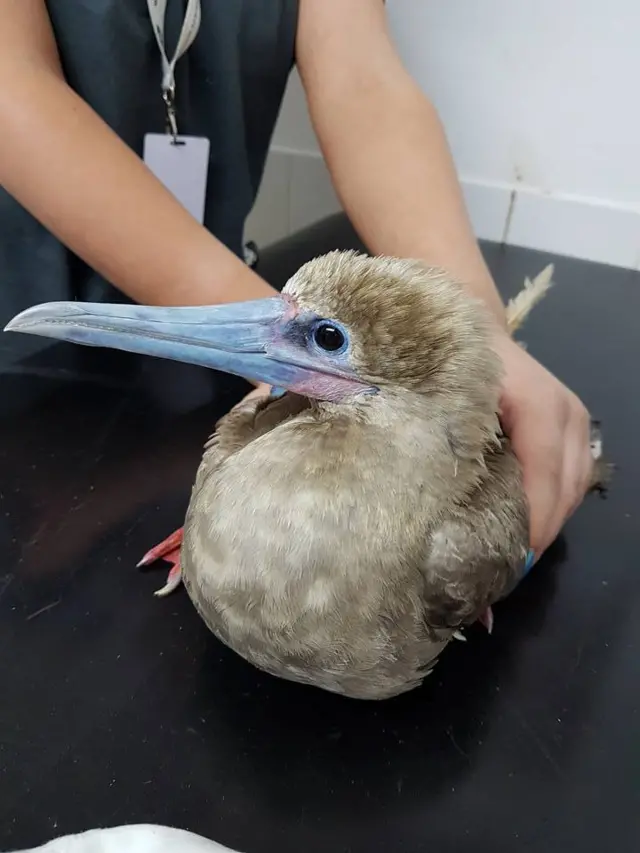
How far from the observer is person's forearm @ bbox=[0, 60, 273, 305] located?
2.03ft

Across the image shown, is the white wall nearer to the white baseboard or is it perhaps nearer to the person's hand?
the white baseboard

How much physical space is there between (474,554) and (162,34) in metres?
0.59

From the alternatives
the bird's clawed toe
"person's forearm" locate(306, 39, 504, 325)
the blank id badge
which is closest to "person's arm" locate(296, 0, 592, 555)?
"person's forearm" locate(306, 39, 504, 325)

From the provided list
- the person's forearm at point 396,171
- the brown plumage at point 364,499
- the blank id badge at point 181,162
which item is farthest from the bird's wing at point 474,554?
the blank id badge at point 181,162

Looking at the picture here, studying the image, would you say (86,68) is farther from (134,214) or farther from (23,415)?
(23,415)

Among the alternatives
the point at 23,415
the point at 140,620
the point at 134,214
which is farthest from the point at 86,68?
the point at 140,620

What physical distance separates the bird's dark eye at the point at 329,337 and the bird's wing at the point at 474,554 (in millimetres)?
114

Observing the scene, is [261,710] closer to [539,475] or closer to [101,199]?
[539,475]

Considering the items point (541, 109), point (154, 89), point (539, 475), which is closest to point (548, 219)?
point (541, 109)

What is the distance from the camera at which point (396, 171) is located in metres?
0.76

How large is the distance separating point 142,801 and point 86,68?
63 cm

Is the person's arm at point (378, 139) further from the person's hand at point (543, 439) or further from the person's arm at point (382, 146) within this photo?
the person's hand at point (543, 439)

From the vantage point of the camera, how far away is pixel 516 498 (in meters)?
0.52

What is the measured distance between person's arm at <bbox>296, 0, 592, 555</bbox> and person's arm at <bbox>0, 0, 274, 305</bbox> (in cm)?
17
